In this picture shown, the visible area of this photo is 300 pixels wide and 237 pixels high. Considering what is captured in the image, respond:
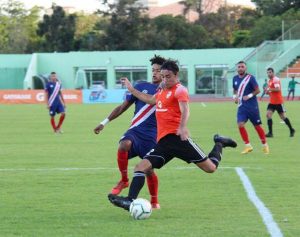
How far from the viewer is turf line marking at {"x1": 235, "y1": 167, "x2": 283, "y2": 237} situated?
838 centimetres

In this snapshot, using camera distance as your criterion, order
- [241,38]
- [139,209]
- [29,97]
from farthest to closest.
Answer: [241,38]
[29,97]
[139,209]

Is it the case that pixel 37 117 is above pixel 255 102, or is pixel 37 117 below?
below

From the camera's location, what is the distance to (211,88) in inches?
2842

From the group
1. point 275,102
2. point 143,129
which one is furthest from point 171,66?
point 275,102

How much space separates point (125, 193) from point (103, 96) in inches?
1821

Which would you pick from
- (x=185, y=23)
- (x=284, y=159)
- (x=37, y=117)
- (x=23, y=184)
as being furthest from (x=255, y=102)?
(x=185, y=23)

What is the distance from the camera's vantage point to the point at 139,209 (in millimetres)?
9102

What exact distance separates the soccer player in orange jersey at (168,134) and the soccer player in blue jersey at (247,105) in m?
8.21

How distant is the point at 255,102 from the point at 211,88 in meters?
54.4

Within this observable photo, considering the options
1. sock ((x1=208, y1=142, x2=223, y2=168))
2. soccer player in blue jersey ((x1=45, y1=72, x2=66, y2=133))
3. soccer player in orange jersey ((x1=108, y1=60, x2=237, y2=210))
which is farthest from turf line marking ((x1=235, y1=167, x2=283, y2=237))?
soccer player in blue jersey ((x1=45, y1=72, x2=66, y2=133))

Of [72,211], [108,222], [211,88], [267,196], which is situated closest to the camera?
[108,222]

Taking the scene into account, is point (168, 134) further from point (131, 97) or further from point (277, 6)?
point (277, 6)

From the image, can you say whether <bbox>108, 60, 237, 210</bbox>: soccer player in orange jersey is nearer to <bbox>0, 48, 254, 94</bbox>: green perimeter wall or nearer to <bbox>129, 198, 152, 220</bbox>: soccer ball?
<bbox>129, 198, 152, 220</bbox>: soccer ball

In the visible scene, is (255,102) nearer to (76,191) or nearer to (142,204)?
(76,191)
